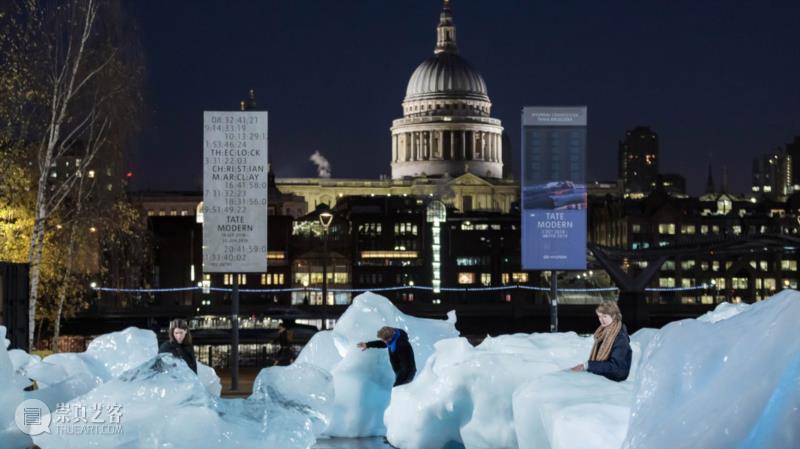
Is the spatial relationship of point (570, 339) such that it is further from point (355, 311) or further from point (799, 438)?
point (799, 438)

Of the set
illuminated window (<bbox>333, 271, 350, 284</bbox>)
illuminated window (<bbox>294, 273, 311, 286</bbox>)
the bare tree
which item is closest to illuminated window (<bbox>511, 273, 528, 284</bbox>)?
illuminated window (<bbox>333, 271, 350, 284</bbox>)

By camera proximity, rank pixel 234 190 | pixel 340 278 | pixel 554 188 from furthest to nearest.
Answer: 1. pixel 340 278
2. pixel 554 188
3. pixel 234 190

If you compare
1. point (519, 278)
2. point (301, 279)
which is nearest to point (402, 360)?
point (519, 278)

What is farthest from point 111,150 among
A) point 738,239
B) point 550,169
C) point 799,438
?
point 738,239

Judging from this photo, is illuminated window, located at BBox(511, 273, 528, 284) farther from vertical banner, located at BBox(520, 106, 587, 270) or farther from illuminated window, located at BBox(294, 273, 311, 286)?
vertical banner, located at BBox(520, 106, 587, 270)

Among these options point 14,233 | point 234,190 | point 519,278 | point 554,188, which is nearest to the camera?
point 234,190

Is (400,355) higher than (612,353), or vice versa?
(612,353)

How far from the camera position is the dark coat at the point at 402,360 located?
18.8 m

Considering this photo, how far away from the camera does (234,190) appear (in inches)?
952

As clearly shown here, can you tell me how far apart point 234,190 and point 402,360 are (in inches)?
257

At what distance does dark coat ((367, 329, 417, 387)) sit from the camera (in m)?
18.8

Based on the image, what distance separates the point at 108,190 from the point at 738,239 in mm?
58654

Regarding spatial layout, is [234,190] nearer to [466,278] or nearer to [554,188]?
[554,188]

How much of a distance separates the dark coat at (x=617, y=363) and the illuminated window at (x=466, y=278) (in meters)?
132
